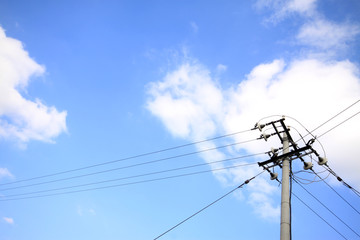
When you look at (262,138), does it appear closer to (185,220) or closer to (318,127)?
(318,127)

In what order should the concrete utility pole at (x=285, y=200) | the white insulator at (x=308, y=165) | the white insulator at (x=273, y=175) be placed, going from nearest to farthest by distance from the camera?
the concrete utility pole at (x=285, y=200)
the white insulator at (x=308, y=165)
the white insulator at (x=273, y=175)

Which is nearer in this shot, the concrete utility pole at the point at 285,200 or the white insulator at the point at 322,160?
the concrete utility pole at the point at 285,200

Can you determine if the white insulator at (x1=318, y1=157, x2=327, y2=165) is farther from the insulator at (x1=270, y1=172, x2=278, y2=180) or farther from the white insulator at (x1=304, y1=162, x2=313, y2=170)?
the insulator at (x1=270, y1=172, x2=278, y2=180)

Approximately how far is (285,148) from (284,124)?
112cm

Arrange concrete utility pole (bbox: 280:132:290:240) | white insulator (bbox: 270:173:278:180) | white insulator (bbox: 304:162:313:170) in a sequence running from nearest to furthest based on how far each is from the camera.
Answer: concrete utility pole (bbox: 280:132:290:240), white insulator (bbox: 304:162:313:170), white insulator (bbox: 270:173:278:180)

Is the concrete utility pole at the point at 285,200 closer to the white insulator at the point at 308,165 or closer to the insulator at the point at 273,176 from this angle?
the insulator at the point at 273,176

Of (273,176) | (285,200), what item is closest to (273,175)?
(273,176)

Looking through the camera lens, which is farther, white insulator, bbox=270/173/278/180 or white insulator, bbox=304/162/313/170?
white insulator, bbox=270/173/278/180

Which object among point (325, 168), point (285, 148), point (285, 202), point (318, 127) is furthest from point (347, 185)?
point (285, 202)

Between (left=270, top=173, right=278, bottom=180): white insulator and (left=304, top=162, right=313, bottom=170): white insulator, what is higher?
(left=270, top=173, right=278, bottom=180): white insulator

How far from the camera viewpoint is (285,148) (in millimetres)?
9531

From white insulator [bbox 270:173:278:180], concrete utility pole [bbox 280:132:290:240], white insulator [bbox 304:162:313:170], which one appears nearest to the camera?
concrete utility pole [bbox 280:132:290:240]

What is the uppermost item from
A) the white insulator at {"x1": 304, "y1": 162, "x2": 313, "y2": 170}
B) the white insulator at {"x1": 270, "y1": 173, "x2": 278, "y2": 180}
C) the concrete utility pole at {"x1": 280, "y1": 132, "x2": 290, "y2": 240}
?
the white insulator at {"x1": 270, "y1": 173, "x2": 278, "y2": 180}

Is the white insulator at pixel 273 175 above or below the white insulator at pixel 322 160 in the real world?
above
